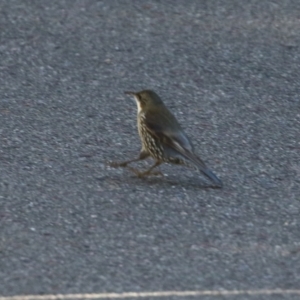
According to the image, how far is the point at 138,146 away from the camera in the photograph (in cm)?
787

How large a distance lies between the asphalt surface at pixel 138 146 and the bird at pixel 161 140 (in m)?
0.17

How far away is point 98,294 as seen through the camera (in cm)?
538

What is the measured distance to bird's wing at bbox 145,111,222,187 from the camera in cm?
688

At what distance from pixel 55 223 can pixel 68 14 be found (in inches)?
180

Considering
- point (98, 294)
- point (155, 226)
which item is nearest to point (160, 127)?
point (155, 226)

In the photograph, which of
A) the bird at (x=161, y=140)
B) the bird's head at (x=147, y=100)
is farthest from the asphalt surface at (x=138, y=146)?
the bird's head at (x=147, y=100)

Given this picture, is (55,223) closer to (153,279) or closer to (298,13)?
(153,279)

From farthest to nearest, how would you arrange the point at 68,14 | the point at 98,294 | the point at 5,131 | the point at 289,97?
the point at 68,14
the point at 289,97
the point at 5,131
the point at 98,294

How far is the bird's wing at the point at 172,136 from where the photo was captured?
22.6 ft

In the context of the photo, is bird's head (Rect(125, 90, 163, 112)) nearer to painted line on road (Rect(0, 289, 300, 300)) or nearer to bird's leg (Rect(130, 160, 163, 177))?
bird's leg (Rect(130, 160, 163, 177))

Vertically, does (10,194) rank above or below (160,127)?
below

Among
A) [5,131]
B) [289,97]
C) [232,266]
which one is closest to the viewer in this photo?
[232,266]

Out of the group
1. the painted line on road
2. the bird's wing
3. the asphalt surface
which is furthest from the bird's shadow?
the painted line on road

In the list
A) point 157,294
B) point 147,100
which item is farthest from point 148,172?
point 157,294
